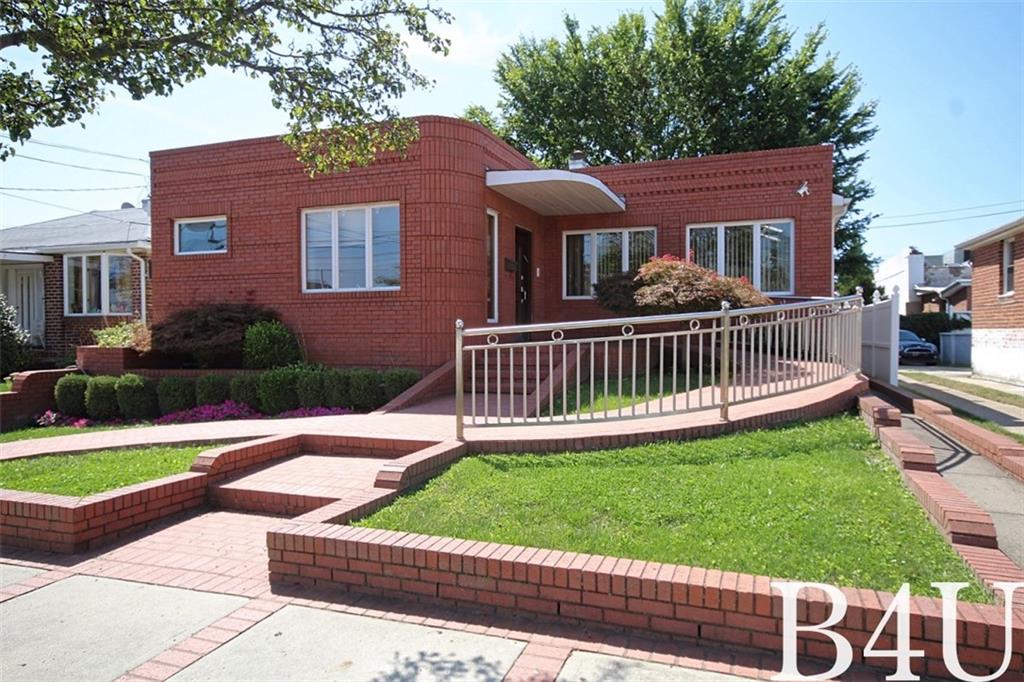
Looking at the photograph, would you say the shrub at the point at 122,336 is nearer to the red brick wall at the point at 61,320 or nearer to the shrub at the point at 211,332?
the shrub at the point at 211,332

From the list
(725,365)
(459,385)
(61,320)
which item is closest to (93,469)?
(459,385)

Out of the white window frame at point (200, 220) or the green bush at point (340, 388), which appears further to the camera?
the white window frame at point (200, 220)

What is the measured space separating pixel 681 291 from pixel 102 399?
950 centimetres

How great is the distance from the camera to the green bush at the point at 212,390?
1027cm

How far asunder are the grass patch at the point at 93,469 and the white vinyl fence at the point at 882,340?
30.0 ft

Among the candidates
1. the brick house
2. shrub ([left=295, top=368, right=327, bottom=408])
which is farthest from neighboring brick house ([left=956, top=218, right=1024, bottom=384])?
shrub ([left=295, top=368, right=327, bottom=408])

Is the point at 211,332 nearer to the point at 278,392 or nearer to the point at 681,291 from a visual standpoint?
the point at 278,392

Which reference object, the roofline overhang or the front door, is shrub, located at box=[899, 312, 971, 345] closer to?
the roofline overhang

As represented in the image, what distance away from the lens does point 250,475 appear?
5.91 metres

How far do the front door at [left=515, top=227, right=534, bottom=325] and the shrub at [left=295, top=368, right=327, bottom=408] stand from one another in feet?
15.0

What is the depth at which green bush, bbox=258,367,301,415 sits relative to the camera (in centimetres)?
985

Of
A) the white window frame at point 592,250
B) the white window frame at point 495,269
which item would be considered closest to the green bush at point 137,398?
the white window frame at point 495,269

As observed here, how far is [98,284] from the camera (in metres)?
17.1

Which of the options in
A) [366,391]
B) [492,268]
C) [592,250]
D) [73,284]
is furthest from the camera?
[73,284]
